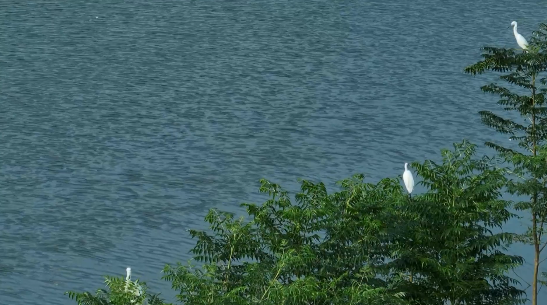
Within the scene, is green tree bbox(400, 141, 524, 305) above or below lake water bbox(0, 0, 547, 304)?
above

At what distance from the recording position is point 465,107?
4966 centimetres

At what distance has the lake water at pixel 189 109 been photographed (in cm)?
3444

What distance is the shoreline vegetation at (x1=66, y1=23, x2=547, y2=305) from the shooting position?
17.0 meters

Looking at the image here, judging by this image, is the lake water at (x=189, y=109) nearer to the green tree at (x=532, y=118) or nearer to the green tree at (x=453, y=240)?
the green tree at (x=532, y=118)

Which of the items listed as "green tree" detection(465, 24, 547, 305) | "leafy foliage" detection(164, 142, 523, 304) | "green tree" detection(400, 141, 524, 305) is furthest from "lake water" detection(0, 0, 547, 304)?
"leafy foliage" detection(164, 142, 523, 304)

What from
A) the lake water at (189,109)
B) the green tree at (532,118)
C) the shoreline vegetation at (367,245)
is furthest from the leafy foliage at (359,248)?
the lake water at (189,109)

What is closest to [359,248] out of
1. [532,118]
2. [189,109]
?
[532,118]

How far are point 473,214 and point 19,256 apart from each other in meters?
15.6

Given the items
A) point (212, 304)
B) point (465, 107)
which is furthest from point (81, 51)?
point (212, 304)

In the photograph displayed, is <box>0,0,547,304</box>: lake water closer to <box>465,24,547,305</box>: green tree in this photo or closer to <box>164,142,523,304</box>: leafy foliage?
<box>465,24,547,305</box>: green tree

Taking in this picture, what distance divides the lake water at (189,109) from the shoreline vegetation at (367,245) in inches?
396

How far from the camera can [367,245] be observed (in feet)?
63.6

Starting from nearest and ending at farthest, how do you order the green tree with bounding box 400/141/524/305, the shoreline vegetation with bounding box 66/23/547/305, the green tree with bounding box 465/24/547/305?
the shoreline vegetation with bounding box 66/23/547/305, the green tree with bounding box 400/141/524/305, the green tree with bounding box 465/24/547/305

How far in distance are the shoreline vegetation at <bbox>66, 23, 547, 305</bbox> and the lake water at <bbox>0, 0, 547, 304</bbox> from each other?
10059 mm
